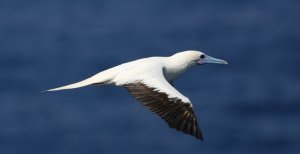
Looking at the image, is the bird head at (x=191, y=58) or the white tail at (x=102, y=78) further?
the bird head at (x=191, y=58)

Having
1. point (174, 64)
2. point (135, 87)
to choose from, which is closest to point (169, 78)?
point (174, 64)

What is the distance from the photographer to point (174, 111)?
20.2 meters

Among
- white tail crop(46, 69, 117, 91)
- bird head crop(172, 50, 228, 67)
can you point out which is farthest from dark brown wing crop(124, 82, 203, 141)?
bird head crop(172, 50, 228, 67)

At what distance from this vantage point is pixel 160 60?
2203 centimetres

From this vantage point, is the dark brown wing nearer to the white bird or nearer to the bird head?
the white bird

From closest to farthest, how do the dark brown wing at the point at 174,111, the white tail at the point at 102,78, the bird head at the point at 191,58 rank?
the dark brown wing at the point at 174,111 → the white tail at the point at 102,78 → the bird head at the point at 191,58

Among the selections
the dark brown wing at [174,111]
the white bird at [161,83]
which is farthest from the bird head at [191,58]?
the dark brown wing at [174,111]

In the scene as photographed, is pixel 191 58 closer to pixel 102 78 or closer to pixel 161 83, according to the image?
pixel 102 78

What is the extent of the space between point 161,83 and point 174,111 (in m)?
0.71

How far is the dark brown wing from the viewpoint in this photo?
20.1 meters

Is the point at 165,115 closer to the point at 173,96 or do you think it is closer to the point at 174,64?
the point at 173,96

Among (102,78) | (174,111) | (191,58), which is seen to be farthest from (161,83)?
(191,58)

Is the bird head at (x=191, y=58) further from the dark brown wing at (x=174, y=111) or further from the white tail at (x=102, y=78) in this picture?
the dark brown wing at (x=174, y=111)

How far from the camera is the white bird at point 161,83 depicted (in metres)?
20.1
